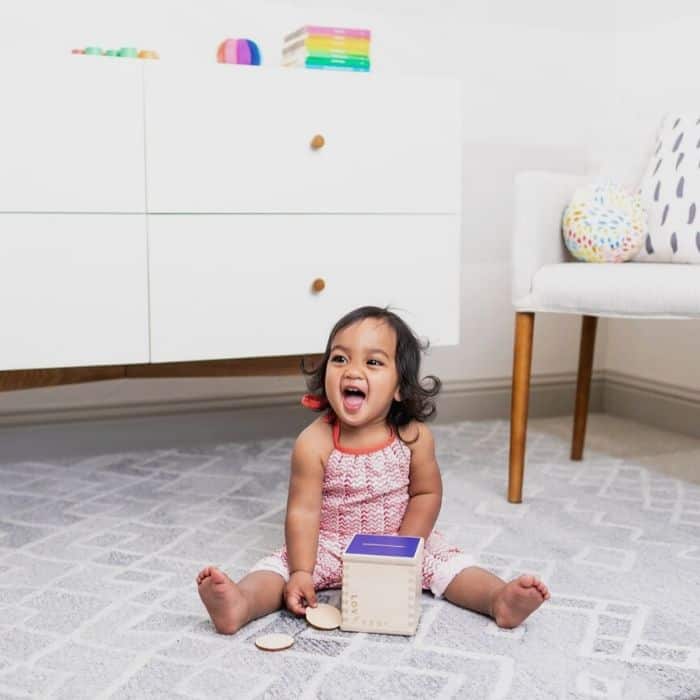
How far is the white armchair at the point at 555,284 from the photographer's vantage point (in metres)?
1.55

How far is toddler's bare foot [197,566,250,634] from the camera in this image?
3.52 ft

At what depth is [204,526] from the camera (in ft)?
5.10

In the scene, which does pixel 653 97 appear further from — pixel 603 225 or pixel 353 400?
pixel 353 400

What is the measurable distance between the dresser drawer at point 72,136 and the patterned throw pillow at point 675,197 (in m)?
1.01

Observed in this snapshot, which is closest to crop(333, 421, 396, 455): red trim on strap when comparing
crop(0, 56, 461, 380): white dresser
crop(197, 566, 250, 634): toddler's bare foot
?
crop(197, 566, 250, 634): toddler's bare foot

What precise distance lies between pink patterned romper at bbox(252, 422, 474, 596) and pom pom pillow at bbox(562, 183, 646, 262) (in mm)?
702

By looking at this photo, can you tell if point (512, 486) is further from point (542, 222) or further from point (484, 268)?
point (484, 268)

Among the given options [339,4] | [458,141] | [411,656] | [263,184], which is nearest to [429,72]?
[339,4]

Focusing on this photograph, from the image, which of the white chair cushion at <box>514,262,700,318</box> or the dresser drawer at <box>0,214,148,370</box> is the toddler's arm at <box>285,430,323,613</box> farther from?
the white chair cushion at <box>514,262,700,318</box>

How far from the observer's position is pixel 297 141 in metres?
1.62

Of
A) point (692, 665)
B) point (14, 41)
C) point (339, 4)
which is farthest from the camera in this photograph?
point (339, 4)

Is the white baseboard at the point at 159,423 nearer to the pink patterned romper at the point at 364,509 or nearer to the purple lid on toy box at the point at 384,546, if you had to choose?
the pink patterned romper at the point at 364,509

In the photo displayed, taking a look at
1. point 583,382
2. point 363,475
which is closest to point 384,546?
point 363,475

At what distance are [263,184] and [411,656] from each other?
2.82ft
